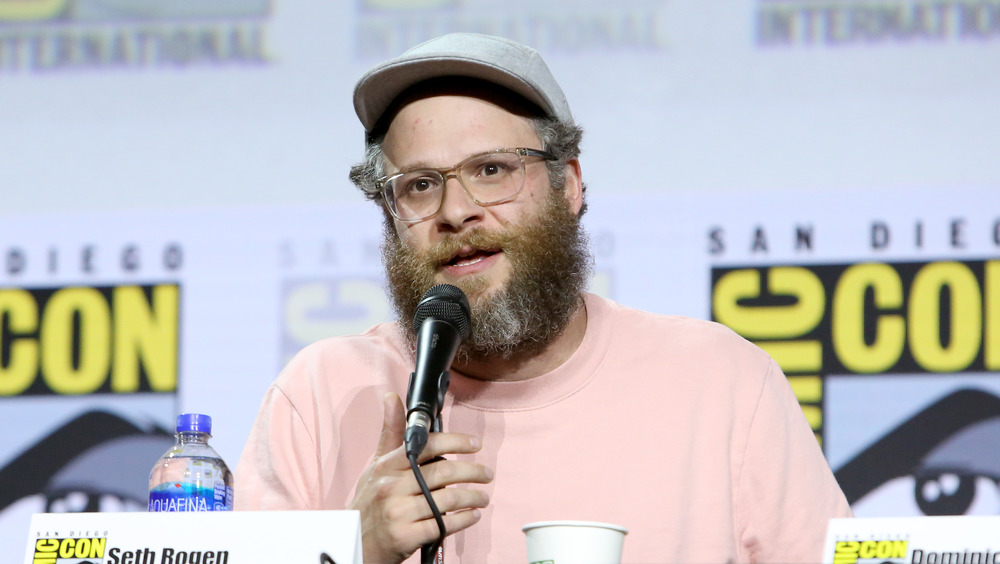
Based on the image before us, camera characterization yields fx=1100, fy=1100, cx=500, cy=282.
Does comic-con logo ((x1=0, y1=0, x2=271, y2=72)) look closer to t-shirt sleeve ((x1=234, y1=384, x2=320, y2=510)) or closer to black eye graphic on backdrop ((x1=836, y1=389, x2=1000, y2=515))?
t-shirt sleeve ((x1=234, y1=384, x2=320, y2=510))

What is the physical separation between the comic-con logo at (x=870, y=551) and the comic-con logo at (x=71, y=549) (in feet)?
2.64

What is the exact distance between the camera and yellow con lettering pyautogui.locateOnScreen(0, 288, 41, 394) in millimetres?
2963

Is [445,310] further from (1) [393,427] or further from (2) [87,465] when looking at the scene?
(2) [87,465]

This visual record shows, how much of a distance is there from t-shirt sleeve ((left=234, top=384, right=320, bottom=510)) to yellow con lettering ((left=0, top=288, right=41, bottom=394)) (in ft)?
4.41

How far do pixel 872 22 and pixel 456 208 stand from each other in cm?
144

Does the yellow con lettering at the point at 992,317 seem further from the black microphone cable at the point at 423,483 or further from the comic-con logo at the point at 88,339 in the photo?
the comic-con logo at the point at 88,339

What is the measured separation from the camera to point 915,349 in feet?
8.63

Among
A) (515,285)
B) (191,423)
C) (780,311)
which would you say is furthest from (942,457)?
(191,423)

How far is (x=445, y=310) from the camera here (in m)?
1.37

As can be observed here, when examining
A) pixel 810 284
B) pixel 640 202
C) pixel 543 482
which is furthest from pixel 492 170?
pixel 810 284

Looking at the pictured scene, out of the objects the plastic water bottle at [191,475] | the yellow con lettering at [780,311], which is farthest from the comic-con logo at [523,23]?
the plastic water bottle at [191,475]

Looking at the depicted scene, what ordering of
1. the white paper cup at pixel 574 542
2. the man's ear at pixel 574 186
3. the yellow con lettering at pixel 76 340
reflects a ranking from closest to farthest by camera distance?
the white paper cup at pixel 574 542
the man's ear at pixel 574 186
the yellow con lettering at pixel 76 340

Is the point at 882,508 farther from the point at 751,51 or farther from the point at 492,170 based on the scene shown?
A: the point at 492,170

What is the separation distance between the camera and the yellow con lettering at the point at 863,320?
8.66 feet
